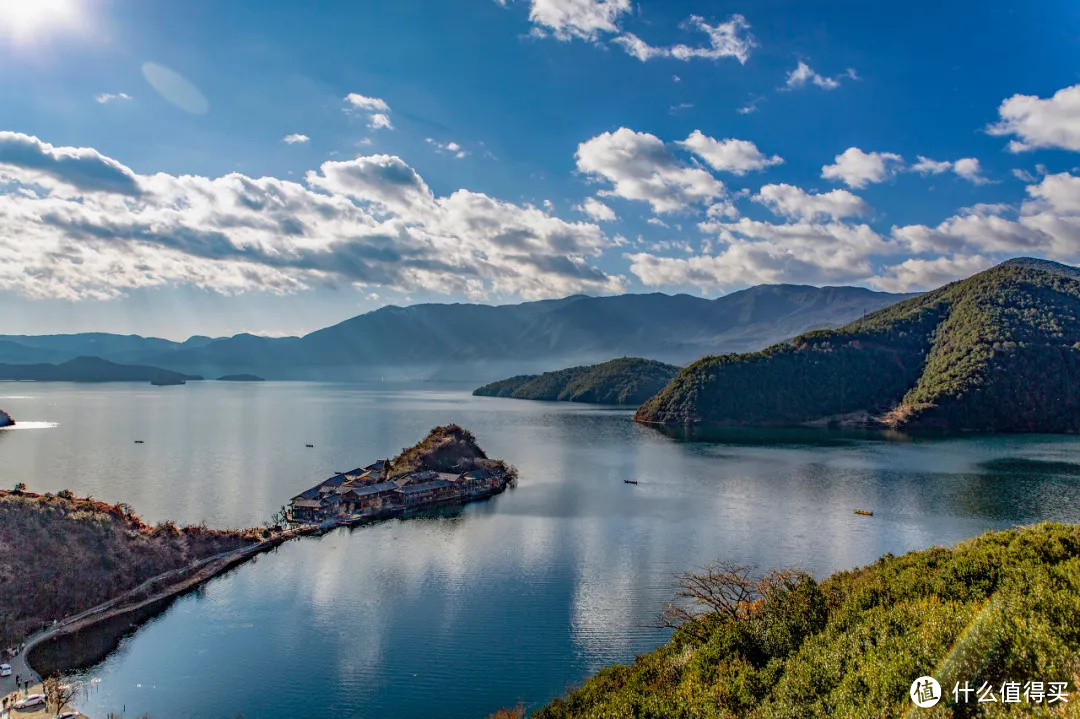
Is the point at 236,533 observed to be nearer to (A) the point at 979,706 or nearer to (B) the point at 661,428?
(A) the point at 979,706

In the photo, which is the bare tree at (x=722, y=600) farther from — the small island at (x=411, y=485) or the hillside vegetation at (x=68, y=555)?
the small island at (x=411, y=485)

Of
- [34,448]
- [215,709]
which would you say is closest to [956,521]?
[215,709]

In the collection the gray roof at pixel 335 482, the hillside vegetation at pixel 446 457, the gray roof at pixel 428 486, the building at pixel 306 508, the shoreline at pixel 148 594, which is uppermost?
the hillside vegetation at pixel 446 457

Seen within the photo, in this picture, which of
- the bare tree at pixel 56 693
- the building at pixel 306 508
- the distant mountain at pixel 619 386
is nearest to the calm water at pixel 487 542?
the bare tree at pixel 56 693

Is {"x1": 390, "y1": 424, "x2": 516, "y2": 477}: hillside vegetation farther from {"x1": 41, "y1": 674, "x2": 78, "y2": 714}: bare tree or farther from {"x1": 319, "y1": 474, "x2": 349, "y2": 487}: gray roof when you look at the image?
{"x1": 41, "y1": 674, "x2": 78, "y2": 714}: bare tree

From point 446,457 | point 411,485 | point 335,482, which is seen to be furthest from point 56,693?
point 446,457

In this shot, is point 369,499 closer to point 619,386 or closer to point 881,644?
point 881,644
